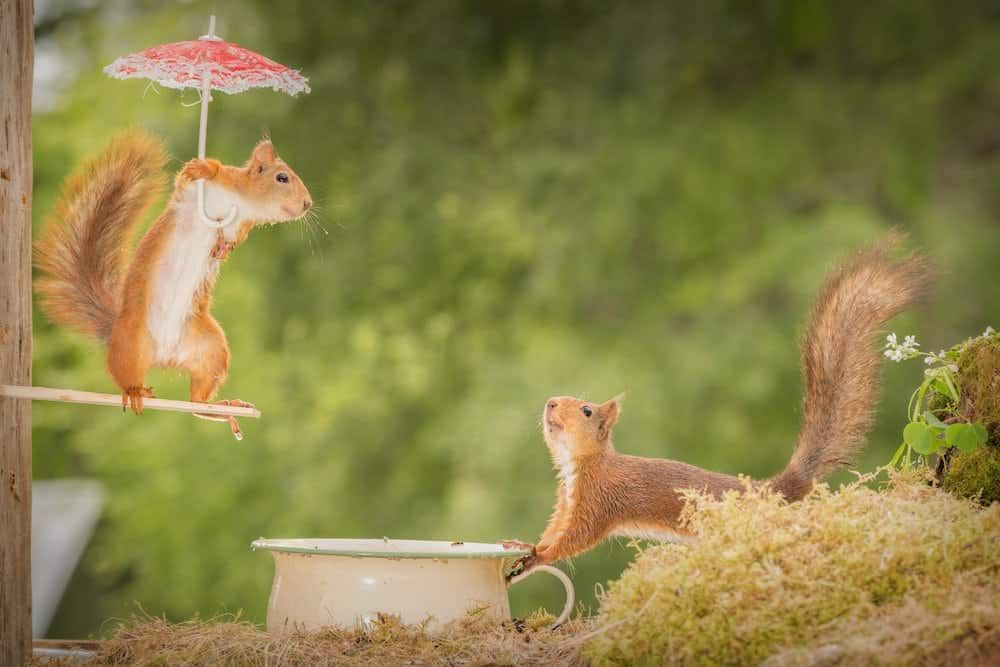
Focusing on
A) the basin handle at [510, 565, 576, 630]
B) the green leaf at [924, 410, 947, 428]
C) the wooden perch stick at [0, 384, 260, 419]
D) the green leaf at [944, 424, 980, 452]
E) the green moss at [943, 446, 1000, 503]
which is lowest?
the basin handle at [510, 565, 576, 630]

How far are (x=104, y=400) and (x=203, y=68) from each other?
48cm

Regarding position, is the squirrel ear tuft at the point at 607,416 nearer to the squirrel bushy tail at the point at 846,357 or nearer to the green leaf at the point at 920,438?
the squirrel bushy tail at the point at 846,357

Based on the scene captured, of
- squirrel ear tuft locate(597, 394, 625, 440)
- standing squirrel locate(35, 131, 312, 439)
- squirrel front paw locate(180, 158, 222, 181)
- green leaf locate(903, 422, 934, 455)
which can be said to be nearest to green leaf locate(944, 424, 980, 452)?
green leaf locate(903, 422, 934, 455)

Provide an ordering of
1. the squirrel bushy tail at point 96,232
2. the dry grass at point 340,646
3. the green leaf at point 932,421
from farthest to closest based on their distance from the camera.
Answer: the squirrel bushy tail at point 96,232, the green leaf at point 932,421, the dry grass at point 340,646

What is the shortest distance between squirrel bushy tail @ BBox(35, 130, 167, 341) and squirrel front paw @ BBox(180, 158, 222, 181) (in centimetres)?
15

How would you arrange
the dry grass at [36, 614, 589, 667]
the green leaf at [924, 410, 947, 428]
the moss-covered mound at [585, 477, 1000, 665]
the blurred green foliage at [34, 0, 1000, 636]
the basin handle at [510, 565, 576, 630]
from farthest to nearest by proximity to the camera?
the blurred green foliage at [34, 0, 1000, 636] → the green leaf at [924, 410, 947, 428] → the basin handle at [510, 565, 576, 630] → the dry grass at [36, 614, 589, 667] → the moss-covered mound at [585, 477, 1000, 665]

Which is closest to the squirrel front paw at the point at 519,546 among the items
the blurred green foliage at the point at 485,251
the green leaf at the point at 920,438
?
the green leaf at the point at 920,438

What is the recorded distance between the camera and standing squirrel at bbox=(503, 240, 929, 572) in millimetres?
1562

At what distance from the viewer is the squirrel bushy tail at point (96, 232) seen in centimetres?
163

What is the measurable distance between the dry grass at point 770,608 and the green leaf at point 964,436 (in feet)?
0.25

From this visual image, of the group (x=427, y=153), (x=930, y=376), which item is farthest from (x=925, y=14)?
(x=930, y=376)

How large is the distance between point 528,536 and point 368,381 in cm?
102

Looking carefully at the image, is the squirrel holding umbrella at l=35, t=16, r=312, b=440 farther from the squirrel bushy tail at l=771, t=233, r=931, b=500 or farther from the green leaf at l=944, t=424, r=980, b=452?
the green leaf at l=944, t=424, r=980, b=452

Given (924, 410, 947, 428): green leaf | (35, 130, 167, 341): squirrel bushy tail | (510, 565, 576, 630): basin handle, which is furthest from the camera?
(35, 130, 167, 341): squirrel bushy tail
